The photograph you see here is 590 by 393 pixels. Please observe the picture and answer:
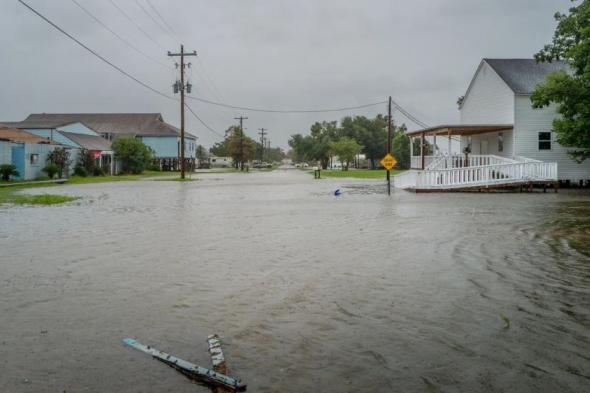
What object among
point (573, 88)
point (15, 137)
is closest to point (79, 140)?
point (15, 137)

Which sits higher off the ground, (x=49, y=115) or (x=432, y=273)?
(x=49, y=115)

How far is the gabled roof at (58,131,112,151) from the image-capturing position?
6356 centimetres

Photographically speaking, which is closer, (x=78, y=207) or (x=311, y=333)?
(x=311, y=333)

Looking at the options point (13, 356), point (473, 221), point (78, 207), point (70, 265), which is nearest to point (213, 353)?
point (13, 356)

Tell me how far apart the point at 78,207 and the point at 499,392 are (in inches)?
709

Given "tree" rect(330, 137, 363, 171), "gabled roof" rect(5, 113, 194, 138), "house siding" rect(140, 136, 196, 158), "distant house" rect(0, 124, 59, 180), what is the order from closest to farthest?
"distant house" rect(0, 124, 59, 180) → "house siding" rect(140, 136, 196, 158) → "gabled roof" rect(5, 113, 194, 138) → "tree" rect(330, 137, 363, 171)

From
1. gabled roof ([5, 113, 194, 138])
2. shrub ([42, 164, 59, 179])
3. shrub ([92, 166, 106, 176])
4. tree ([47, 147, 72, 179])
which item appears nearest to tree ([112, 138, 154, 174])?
shrub ([92, 166, 106, 176])

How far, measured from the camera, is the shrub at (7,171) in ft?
131

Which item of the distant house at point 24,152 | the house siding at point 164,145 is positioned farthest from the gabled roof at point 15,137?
the house siding at point 164,145

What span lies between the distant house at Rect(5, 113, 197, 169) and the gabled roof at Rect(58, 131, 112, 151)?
1406 cm

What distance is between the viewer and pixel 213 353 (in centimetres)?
461

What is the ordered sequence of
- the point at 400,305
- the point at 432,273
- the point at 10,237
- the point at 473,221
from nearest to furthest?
the point at 400,305 < the point at 432,273 < the point at 10,237 < the point at 473,221

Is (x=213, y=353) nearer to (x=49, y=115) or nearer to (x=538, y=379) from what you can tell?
(x=538, y=379)

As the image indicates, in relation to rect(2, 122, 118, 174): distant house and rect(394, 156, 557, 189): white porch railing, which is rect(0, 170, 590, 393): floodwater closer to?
rect(394, 156, 557, 189): white porch railing
